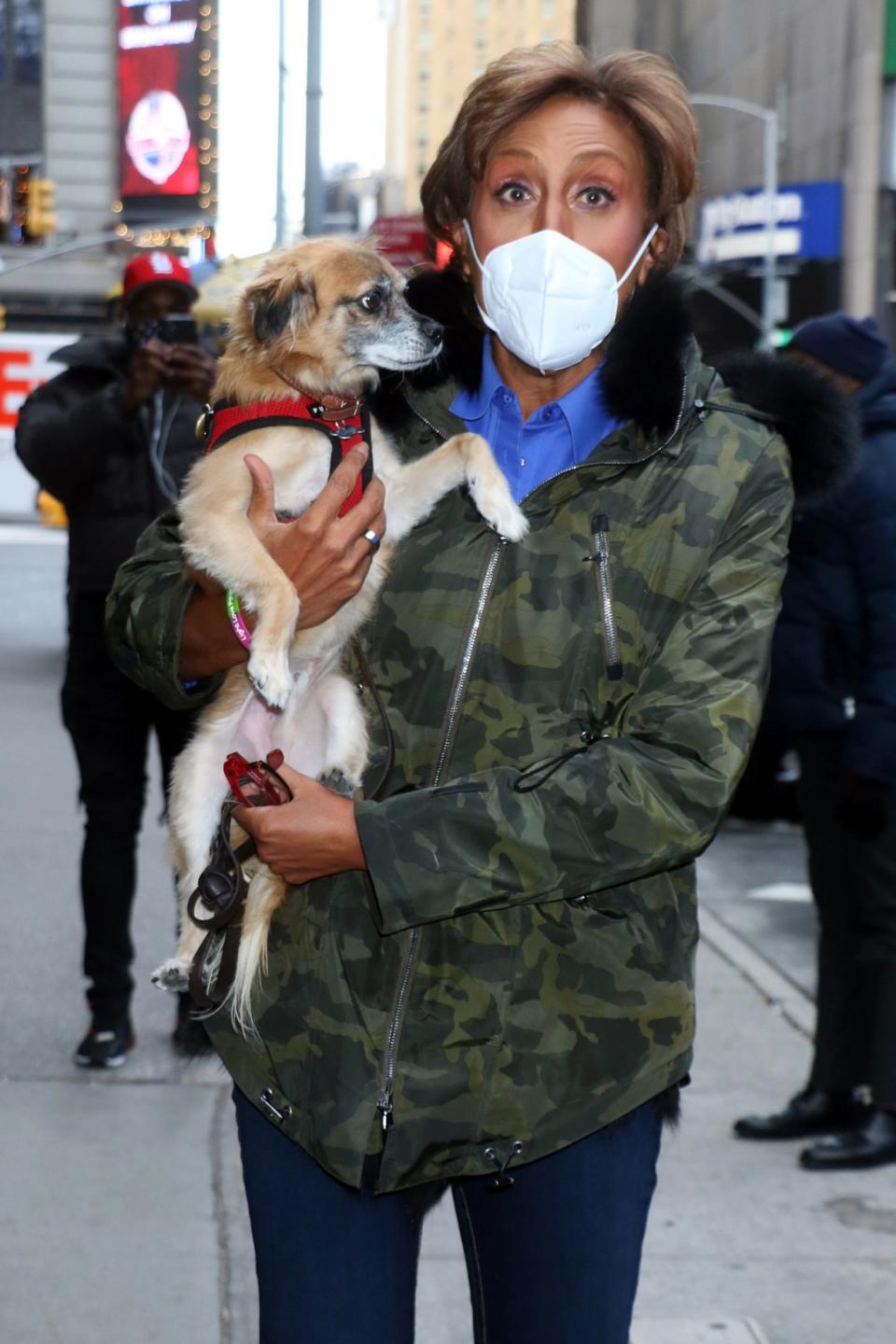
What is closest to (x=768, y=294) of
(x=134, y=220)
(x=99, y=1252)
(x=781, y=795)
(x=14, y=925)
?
(x=134, y=220)

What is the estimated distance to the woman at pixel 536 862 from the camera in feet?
6.81

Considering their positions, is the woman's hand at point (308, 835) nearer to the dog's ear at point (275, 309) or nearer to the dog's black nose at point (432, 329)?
the dog's black nose at point (432, 329)

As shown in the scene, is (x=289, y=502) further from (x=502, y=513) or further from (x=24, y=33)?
(x=24, y=33)

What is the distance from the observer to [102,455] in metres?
5.53

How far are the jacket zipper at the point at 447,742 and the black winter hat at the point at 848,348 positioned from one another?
9.98 ft

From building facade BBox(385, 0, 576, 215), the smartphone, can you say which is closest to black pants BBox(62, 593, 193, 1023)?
the smartphone

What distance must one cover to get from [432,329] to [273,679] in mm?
744

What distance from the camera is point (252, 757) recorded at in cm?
320

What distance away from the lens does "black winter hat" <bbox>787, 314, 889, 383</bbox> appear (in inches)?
201

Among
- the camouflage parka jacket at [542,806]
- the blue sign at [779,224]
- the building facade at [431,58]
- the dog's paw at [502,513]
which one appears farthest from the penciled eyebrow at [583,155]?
the building facade at [431,58]

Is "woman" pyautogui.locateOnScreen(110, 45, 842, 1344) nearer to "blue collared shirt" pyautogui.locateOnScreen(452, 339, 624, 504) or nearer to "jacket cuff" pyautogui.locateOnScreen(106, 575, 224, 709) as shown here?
"blue collared shirt" pyautogui.locateOnScreen(452, 339, 624, 504)

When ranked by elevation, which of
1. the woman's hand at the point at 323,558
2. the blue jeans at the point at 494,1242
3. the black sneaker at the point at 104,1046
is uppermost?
the woman's hand at the point at 323,558

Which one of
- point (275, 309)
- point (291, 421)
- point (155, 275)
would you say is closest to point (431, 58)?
point (155, 275)

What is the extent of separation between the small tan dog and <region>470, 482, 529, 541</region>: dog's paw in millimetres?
205
